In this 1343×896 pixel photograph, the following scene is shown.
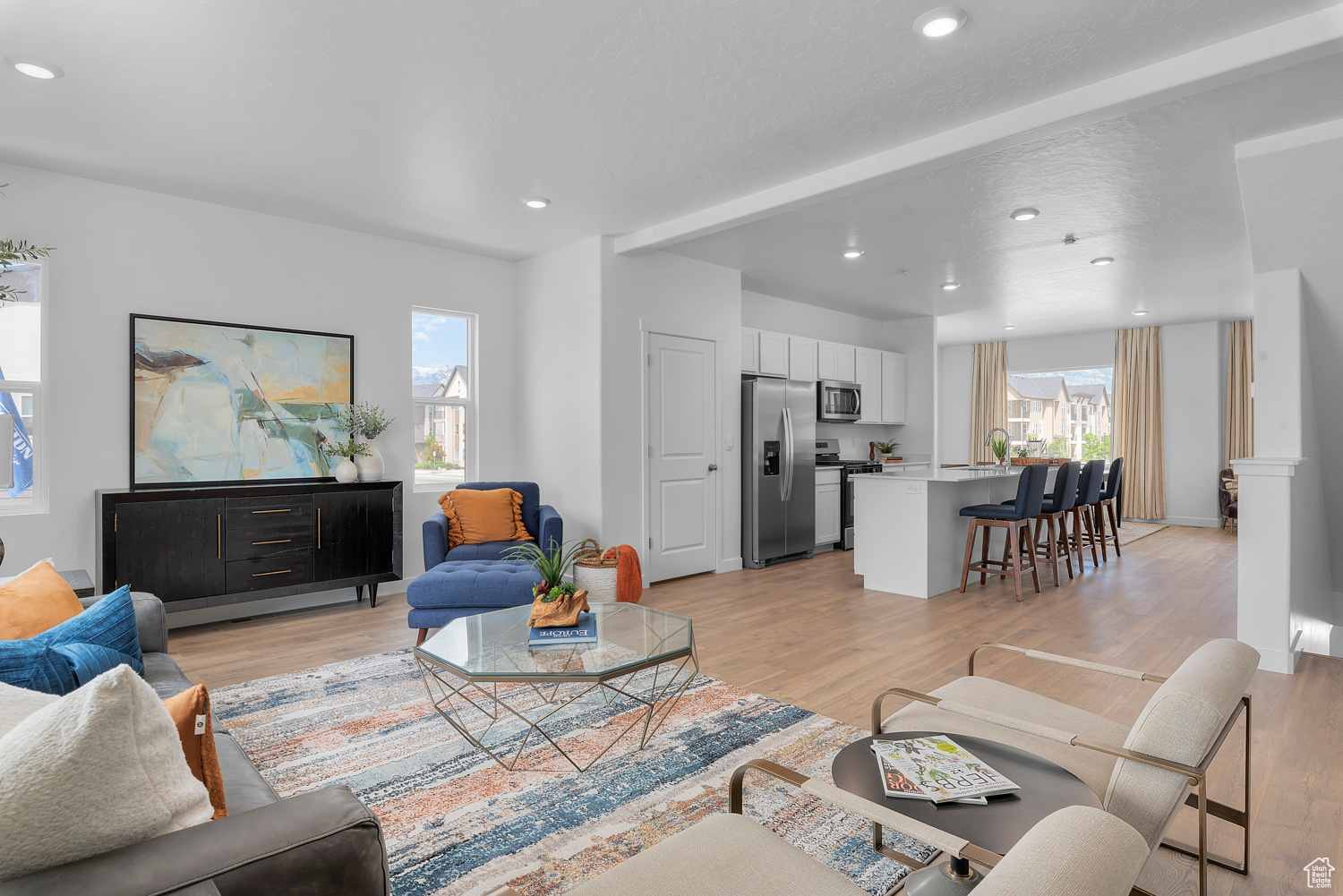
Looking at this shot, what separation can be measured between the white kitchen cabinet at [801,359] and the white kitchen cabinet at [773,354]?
0.10 meters

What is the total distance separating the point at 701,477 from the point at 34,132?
4.46 metres

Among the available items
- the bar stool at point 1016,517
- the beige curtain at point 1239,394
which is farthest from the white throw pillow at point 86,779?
the beige curtain at point 1239,394

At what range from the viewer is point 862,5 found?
8.08ft

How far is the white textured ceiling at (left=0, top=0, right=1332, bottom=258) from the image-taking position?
2527mm

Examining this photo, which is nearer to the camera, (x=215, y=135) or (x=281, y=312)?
(x=215, y=135)

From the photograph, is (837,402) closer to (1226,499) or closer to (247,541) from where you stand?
(1226,499)

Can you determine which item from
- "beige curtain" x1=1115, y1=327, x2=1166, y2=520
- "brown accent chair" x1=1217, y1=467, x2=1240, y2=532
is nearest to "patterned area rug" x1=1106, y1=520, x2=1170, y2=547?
"beige curtain" x1=1115, y1=327, x2=1166, y2=520

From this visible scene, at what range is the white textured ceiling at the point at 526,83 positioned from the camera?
8.29ft

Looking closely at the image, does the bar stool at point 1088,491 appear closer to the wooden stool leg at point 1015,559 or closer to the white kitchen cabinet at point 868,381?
the wooden stool leg at point 1015,559

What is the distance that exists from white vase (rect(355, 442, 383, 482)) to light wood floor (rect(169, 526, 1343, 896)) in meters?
Answer: 0.88

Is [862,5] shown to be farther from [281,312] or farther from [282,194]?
[281,312]

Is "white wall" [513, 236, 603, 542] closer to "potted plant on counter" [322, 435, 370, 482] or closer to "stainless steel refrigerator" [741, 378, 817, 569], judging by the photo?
"potted plant on counter" [322, 435, 370, 482]

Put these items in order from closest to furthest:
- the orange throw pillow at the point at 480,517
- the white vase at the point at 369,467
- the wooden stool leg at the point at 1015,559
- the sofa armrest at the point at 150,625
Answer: the sofa armrest at the point at 150,625, the orange throw pillow at the point at 480,517, the white vase at the point at 369,467, the wooden stool leg at the point at 1015,559

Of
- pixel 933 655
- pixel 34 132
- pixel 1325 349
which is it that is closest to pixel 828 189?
pixel 933 655
